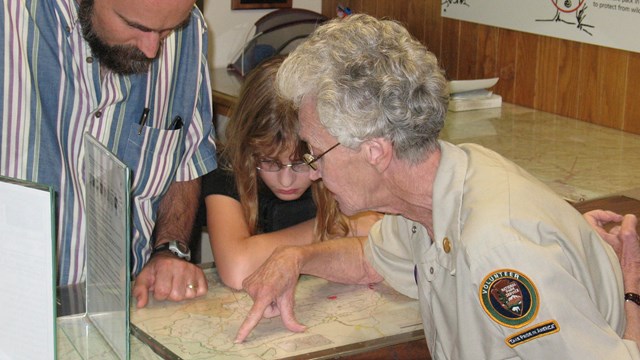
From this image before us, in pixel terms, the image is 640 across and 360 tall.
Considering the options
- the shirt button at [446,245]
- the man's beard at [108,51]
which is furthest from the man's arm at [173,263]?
the shirt button at [446,245]

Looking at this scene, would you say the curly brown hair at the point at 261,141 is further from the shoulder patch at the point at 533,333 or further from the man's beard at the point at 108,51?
the shoulder patch at the point at 533,333

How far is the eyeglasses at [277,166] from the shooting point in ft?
6.84

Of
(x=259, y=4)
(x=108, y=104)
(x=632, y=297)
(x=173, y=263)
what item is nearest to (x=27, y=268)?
(x=173, y=263)

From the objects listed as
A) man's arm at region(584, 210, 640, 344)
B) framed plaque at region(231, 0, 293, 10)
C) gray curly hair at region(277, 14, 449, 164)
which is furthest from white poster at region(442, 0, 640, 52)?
gray curly hair at region(277, 14, 449, 164)

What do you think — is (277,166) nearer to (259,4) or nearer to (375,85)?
(375,85)

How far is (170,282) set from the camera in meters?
1.74

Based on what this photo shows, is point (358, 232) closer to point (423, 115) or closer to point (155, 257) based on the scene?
point (155, 257)

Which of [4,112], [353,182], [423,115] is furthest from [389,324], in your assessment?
[4,112]

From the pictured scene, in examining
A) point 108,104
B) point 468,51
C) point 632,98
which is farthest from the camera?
point 468,51

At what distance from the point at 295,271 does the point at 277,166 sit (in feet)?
1.30

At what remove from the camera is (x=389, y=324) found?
162cm

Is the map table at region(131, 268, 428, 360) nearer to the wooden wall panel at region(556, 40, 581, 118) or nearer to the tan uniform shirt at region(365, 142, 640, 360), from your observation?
the tan uniform shirt at region(365, 142, 640, 360)

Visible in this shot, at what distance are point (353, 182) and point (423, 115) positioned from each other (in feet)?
0.61

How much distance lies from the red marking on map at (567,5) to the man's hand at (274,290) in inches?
62.4
